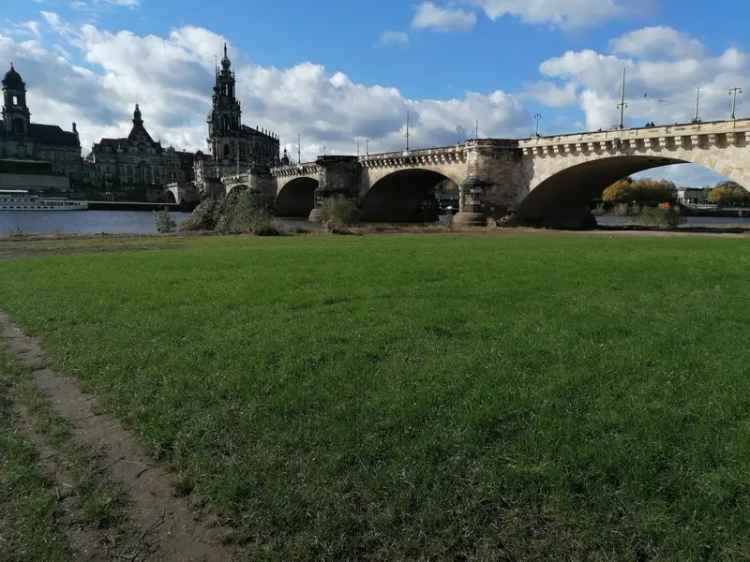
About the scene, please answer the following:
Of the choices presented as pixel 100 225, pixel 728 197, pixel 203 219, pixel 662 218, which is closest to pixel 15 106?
pixel 100 225

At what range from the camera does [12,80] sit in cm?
14712

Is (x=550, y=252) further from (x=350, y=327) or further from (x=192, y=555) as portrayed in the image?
(x=192, y=555)

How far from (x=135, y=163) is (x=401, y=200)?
12587 centimetres

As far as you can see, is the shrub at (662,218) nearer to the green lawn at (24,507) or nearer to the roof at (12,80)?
the green lawn at (24,507)

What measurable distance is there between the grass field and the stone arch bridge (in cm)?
2584

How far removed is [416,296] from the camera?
997 centimetres

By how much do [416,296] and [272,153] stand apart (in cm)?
17238

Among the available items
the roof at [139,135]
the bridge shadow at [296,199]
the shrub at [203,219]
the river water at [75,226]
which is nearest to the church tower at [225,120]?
the roof at [139,135]

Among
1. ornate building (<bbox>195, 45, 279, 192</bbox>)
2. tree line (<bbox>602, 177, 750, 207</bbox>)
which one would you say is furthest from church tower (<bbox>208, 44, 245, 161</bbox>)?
tree line (<bbox>602, 177, 750, 207</bbox>)

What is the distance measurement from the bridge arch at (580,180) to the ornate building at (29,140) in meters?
142

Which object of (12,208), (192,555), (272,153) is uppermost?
(272,153)

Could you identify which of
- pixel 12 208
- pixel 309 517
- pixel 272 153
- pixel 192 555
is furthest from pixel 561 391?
pixel 272 153

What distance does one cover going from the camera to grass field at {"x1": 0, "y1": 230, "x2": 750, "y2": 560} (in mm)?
3545

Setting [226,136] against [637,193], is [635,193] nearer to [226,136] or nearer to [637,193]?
[637,193]
